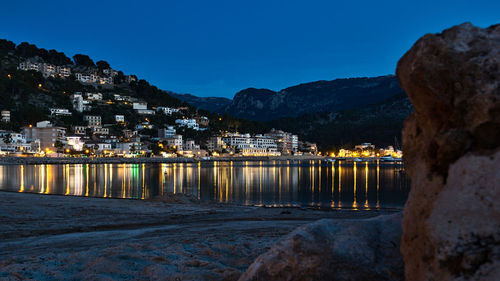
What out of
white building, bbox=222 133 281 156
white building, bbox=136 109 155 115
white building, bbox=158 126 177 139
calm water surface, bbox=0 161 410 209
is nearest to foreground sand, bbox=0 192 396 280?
calm water surface, bbox=0 161 410 209

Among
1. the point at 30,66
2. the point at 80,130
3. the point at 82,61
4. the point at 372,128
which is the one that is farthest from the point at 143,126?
the point at 372,128

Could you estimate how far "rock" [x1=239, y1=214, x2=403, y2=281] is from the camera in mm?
3008

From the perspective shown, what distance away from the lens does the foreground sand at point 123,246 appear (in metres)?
4.63

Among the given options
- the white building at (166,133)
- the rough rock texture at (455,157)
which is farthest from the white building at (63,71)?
the rough rock texture at (455,157)

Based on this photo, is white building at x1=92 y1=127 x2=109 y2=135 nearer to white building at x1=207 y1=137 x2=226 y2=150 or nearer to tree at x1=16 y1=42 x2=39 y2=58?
white building at x1=207 y1=137 x2=226 y2=150

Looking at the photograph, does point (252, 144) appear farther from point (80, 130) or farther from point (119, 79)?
point (119, 79)

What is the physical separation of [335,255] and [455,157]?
134 centimetres

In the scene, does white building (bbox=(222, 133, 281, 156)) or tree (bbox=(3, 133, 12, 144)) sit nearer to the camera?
tree (bbox=(3, 133, 12, 144))

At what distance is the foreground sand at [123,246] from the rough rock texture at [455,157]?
8.72 feet

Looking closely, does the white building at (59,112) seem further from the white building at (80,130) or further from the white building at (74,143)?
the white building at (74,143)

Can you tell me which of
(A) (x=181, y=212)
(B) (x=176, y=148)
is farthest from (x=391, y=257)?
(B) (x=176, y=148)

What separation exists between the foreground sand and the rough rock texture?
2.66m

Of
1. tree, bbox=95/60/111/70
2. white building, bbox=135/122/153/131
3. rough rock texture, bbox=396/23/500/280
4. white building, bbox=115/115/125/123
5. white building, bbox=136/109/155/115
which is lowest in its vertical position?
rough rock texture, bbox=396/23/500/280

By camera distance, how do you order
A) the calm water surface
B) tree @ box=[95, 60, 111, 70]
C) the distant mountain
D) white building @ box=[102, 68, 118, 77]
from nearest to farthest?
the calm water surface → the distant mountain → white building @ box=[102, 68, 118, 77] → tree @ box=[95, 60, 111, 70]
